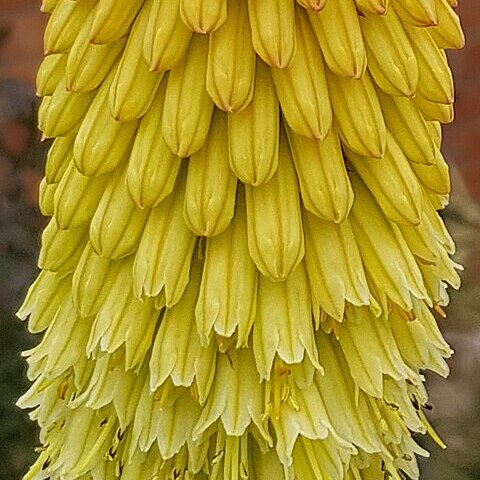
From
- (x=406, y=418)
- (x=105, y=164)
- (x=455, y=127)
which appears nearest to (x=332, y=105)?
(x=105, y=164)

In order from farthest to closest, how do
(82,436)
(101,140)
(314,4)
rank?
(82,436), (101,140), (314,4)

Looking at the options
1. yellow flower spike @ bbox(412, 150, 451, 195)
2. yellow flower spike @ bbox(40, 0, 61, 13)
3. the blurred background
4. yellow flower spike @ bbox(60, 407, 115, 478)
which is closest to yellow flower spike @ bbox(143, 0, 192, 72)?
yellow flower spike @ bbox(40, 0, 61, 13)

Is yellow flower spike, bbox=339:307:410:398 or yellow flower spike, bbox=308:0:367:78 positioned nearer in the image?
yellow flower spike, bbox=308:0:367:78

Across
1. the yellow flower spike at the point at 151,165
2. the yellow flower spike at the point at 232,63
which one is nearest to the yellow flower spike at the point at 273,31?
the yellow flower spike at the point at 232,63

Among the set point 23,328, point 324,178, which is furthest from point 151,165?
point 23,328

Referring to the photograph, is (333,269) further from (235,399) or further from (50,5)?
(50,5)

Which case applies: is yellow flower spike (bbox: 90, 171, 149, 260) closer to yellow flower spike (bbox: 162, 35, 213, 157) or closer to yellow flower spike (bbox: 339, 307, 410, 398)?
yellow flower spike (bbox: 162, 35, 213, 157)
